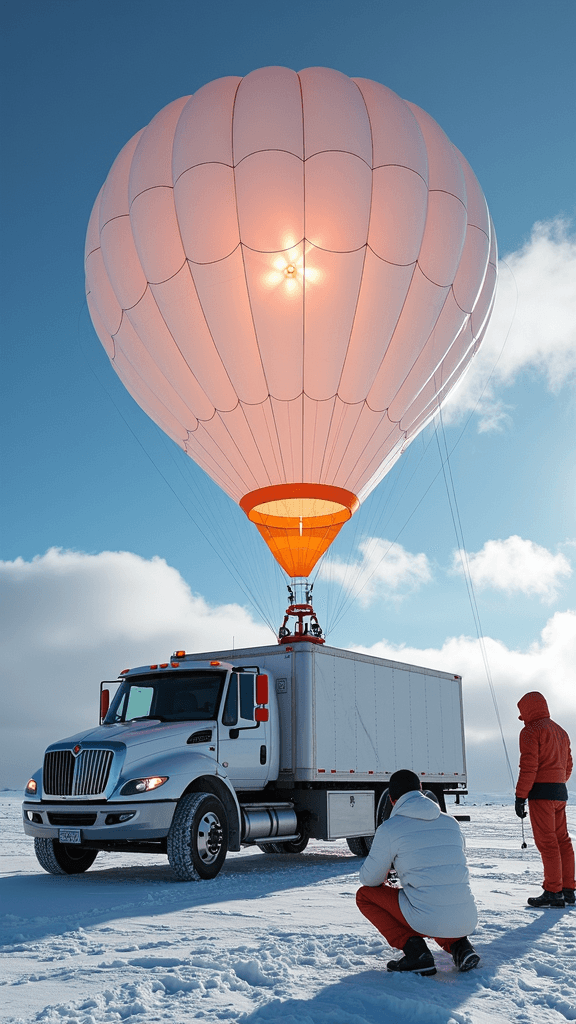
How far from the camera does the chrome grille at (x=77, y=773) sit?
35.1 feet

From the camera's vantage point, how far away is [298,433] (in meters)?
16.3

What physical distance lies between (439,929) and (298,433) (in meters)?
11.5

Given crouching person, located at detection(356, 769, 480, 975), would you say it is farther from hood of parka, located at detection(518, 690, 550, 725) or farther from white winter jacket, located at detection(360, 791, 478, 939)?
hood of parka, located at detection(518, 690, 550, 725)

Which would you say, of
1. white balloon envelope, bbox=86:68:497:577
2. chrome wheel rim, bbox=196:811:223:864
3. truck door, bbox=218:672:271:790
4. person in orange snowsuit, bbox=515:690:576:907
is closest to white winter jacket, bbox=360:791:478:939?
person in orange snowsuit, bbox=515:690:576:907

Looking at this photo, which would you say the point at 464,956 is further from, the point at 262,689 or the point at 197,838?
the point at 262,689

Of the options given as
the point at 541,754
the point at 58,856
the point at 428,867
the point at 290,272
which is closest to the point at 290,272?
the point at 290,272

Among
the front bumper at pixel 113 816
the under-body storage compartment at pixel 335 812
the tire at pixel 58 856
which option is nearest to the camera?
the front bumper at pixel 113 816

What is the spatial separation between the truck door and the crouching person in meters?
6.18

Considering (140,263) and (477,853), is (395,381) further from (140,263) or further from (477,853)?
(477,853)

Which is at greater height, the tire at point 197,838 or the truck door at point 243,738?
the truck door at point 243,738

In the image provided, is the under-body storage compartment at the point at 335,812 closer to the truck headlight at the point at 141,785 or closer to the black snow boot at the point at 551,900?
the truck headlight at the point at 141,785

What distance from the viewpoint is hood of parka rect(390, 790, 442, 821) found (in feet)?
18.2

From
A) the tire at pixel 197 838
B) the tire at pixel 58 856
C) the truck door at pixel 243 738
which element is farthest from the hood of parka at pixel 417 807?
the tire at pixel 58 856

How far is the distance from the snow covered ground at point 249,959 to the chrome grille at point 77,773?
1.03 metres
